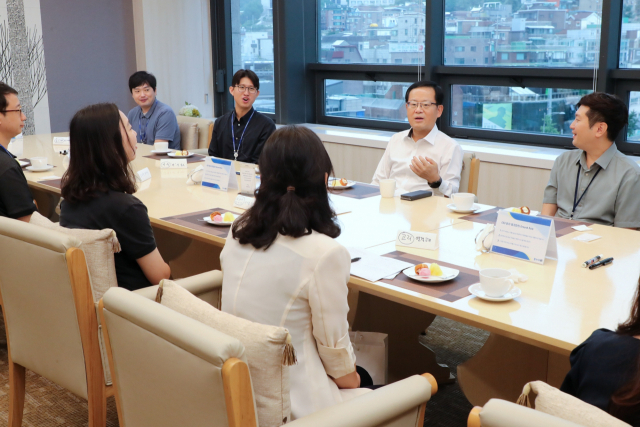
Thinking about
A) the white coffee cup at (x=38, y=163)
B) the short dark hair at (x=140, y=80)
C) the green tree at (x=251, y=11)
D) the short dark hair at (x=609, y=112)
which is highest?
the green tree at (x=251, y=11)

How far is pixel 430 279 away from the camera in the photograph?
187 centimetres

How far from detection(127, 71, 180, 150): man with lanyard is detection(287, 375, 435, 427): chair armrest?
396cm

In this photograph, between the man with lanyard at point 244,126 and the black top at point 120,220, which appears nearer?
the black top at point 120,220

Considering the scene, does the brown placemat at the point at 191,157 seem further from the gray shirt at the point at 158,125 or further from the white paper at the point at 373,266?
the white paper at the point at 373,266

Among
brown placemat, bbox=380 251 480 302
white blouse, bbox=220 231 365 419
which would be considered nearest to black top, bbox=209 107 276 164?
brown placemat, bbox=380 251 480 302

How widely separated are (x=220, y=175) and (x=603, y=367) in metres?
2.40

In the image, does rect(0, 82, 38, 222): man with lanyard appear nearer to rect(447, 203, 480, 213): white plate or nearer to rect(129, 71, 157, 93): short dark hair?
rect(447, 203, 480, 213): white plate

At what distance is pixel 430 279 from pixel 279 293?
1.85 feet

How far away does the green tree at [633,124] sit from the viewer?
419 cm

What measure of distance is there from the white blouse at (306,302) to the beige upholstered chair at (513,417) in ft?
1.73

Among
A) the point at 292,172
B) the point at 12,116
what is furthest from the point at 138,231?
the point at 12,116

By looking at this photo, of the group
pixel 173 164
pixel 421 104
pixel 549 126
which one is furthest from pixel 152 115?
pixel 549 126

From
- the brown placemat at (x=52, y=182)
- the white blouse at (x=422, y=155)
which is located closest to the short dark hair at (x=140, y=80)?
the brown placemat at (x=52, y=182)

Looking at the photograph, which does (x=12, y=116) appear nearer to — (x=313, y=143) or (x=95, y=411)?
(x=95, y=411)
